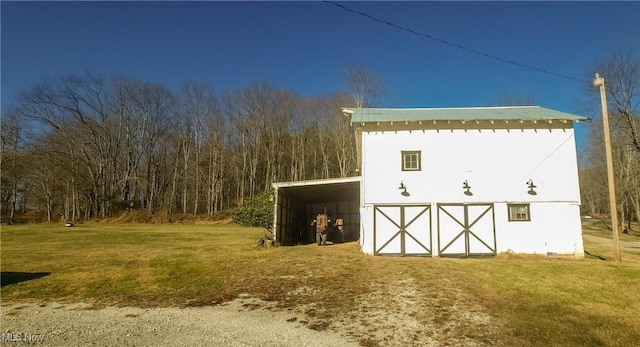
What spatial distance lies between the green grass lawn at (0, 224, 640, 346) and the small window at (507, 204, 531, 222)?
5.38 feet

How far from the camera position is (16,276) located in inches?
485

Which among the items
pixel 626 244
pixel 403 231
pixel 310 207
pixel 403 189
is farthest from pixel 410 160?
pixel 626 244

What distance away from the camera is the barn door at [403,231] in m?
16.4

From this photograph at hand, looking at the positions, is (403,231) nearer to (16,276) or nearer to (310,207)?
(310,207)

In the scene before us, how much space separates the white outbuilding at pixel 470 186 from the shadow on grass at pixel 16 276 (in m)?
12.0

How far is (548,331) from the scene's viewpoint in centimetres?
738

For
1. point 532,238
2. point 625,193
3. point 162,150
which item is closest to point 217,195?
point 162,150

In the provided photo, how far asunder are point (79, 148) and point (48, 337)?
43.0 m

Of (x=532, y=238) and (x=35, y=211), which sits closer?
(x=532, y=238)

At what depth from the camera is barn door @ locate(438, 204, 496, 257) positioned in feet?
53.0

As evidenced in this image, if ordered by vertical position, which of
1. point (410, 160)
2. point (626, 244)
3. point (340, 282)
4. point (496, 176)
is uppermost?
point (410, 160)

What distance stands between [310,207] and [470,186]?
14358 millimetres

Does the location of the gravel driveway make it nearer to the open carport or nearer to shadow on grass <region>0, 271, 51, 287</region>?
shadow on grass <region>0, 271, 51, 287</region>

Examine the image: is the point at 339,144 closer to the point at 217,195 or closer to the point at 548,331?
the point at 217,195
